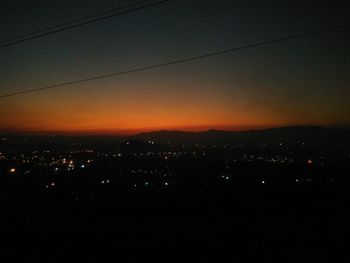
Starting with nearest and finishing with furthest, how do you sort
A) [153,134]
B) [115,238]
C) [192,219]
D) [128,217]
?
[115,238]
[192,219]
[128,217]
[153,134]

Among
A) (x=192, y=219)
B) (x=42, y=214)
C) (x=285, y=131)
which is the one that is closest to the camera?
(x=192, y=219)

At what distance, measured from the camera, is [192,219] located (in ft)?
24.5

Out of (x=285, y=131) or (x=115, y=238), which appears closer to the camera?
(x=115, y=238)

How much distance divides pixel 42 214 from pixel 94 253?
146 inches

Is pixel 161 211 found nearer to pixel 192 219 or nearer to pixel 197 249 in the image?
pixel 192 219

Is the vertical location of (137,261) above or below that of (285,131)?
below

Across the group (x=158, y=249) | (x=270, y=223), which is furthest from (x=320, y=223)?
(x=158, y=249)

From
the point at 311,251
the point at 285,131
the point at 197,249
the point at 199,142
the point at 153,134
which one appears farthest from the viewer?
the point at 153,134

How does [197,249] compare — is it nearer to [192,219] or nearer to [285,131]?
[192,219]

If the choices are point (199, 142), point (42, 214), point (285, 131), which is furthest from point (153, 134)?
point (42, 214)

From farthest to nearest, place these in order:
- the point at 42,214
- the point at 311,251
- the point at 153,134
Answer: the point at 153,134, the point at 42,214, the point at 311,251

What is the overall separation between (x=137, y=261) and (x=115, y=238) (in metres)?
1.12

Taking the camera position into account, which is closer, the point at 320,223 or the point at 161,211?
the point at 320,223

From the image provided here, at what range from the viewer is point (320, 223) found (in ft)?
21.6
